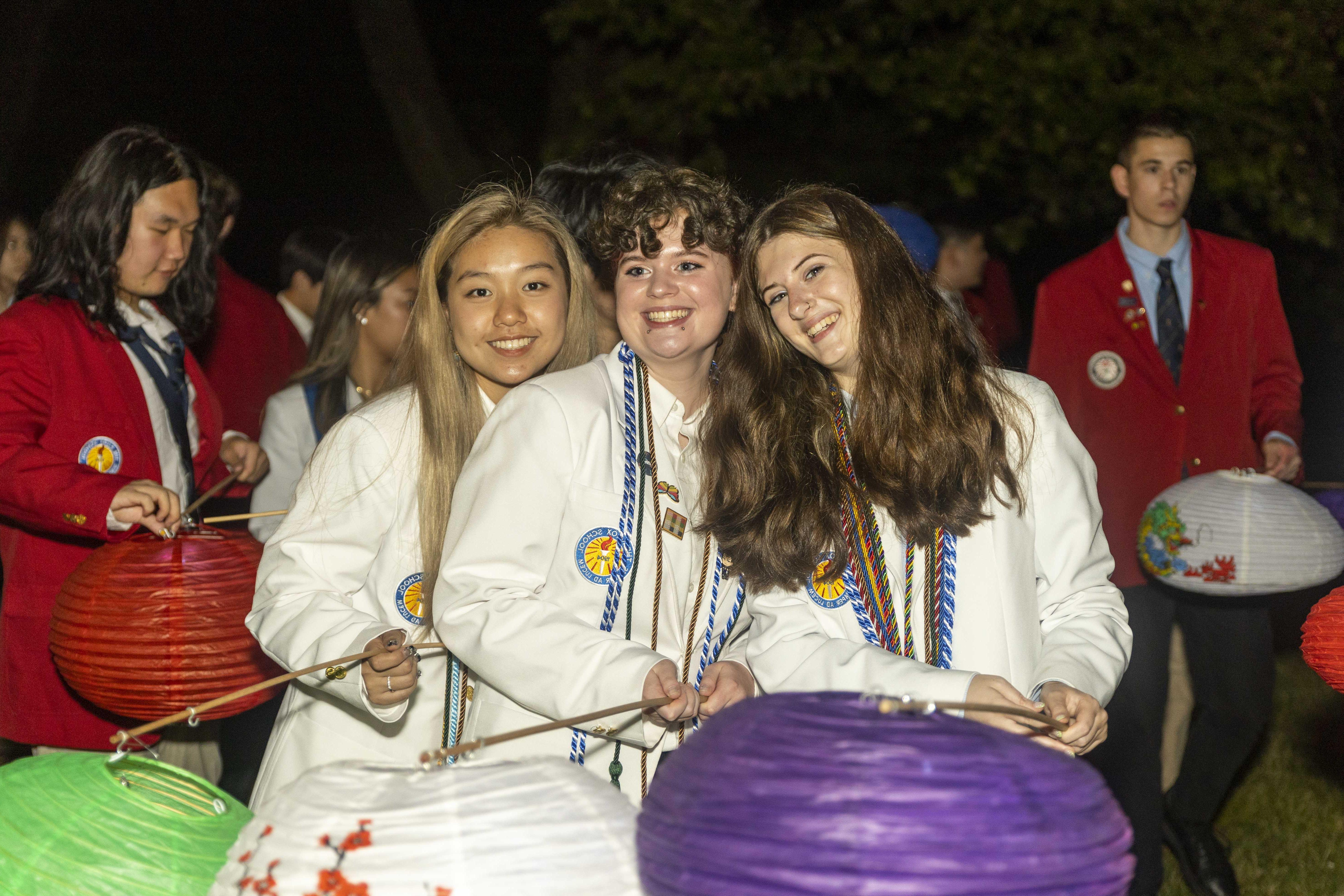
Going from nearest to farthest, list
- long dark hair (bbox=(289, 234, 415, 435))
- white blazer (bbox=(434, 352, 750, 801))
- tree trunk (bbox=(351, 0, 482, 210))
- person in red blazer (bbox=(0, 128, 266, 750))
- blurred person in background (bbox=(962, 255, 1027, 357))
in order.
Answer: white blazer (bbox=(434, 352, 750, 801)) < person in red blazer (bbox=(0, 128, 266, 750)) < long dark hair (bbox=(289, 234, 415, 435)) < blurred person in background (bbox=(962, 255, 1027, 357)) < tree trunk (bbox=(351, 0, 482, 210))

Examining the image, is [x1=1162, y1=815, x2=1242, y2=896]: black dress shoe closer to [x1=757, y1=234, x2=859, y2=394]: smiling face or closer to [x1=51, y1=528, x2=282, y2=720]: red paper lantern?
[x1=757, y1=234, x2=859, y2=394]: smiling face

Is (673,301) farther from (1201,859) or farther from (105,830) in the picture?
(1201,859)

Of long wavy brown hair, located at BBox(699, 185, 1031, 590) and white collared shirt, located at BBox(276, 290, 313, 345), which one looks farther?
white collared shirt, located at BBox(276, 290, 313, 345)

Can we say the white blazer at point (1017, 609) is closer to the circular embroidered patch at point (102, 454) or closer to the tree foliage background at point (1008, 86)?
the circular embroidered patch at point (102, 454)

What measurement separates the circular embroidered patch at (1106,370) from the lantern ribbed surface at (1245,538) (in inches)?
40.6

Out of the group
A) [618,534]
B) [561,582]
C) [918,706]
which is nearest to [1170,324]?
[618,534]

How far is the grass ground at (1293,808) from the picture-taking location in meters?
5.14

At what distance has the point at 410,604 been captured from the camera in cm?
289

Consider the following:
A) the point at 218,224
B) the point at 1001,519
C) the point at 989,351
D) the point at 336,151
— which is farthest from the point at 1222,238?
the point at 336,151

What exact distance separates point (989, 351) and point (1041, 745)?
1.55 meters

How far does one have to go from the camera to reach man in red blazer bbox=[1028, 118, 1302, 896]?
5.00m

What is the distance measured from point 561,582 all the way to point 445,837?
1166 millimetres

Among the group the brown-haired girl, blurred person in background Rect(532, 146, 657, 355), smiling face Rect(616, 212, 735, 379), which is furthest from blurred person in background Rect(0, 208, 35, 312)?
the brown-haired girl

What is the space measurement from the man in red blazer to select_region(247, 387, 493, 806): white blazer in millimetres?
2955
